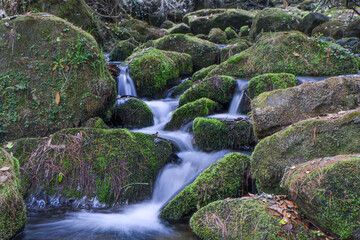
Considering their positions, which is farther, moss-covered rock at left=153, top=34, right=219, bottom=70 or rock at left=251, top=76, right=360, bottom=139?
moss-covered rock at left=153, top=34, right=219, bottom=70

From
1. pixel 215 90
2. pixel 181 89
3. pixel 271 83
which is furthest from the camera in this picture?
pixel 181 89

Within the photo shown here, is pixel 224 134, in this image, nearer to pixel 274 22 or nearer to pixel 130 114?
pixel 130 114

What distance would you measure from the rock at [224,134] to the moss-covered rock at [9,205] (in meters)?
3.18

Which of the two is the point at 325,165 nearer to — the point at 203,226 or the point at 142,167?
the point at 203,226

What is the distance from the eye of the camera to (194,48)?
11.4 metres

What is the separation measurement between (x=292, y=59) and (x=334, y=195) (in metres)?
6.06

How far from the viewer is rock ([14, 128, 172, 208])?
4.27m

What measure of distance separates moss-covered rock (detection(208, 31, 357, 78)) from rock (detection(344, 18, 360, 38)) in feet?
22.3

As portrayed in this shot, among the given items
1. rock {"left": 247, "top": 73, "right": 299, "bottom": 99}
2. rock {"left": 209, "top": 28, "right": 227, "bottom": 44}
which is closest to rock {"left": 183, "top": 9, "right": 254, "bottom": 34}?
rock {"left": 209, "top": 28, "right": 227, "bottom": 44}

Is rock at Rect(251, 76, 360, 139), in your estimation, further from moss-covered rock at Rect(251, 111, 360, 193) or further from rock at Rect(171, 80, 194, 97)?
rock at Rect(171, 80, 194, 97)

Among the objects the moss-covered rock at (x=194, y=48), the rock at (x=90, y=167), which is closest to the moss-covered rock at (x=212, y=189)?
the rock at (x=90, y=167)

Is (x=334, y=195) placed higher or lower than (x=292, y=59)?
lower

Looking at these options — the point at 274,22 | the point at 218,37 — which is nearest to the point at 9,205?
the point at 218,37

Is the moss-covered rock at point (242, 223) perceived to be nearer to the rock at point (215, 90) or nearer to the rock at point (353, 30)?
the rock at point (215, 90)
